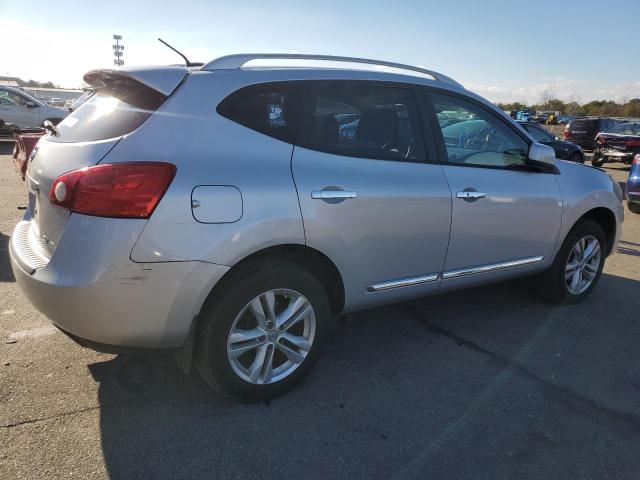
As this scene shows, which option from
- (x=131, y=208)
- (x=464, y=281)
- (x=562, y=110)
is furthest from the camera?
(x=562, y=110)

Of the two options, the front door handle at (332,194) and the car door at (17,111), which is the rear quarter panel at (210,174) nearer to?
the front door handle at (332,194)

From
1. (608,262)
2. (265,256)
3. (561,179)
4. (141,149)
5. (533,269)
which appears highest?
(141,149)

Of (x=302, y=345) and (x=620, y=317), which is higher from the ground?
(x=302, y=345)

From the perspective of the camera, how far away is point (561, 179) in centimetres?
419

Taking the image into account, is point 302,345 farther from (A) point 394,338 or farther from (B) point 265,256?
(A) point 394,338

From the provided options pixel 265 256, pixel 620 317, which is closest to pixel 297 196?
pixel 265 256

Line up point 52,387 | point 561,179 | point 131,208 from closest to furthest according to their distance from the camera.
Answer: point 131,208
point 52,387
point 561,179

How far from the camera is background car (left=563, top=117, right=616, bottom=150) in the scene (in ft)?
67.8

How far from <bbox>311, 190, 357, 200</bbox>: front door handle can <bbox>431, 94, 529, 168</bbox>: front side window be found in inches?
38.4

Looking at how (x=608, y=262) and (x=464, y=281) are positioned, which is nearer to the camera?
(x=464, y=281)

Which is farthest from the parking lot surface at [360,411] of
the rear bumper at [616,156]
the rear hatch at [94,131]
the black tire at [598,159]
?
the black tire at [598,159]

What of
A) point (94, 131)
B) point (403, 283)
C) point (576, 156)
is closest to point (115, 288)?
point (94, 131)

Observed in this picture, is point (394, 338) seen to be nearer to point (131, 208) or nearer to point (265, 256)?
point (265, 256)

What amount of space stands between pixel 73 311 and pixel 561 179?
3.62 metres
